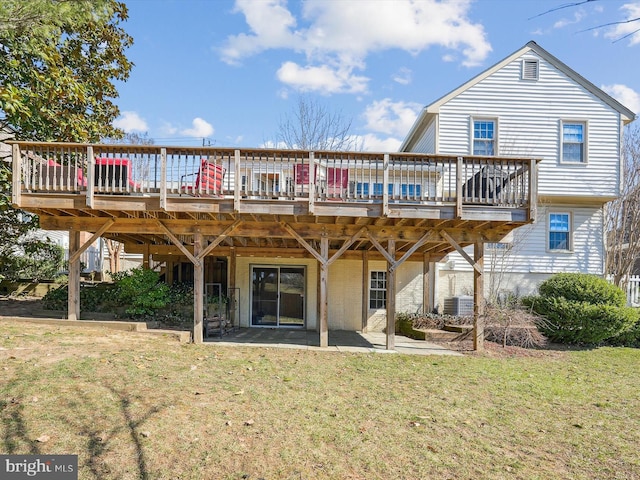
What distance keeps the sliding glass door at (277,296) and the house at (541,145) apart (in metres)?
4.53

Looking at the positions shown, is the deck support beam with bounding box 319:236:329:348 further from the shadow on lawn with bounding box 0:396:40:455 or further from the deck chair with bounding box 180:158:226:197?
the shadow on lawn with bounding box 0:396:40:455

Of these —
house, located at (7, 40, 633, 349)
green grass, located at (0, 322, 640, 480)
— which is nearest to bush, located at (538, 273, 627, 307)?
house, located at (7, 40, 633, 349)

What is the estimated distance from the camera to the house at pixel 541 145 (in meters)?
12.8

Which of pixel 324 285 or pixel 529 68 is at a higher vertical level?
pixel 529 68

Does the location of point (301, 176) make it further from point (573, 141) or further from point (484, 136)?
point (573, 141)

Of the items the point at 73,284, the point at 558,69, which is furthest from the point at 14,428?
the point at 558,69

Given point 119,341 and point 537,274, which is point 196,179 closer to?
point 119,341

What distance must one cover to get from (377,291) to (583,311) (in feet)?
18.4

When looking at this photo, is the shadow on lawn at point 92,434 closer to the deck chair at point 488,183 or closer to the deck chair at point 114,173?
the deck chair at point 114,173

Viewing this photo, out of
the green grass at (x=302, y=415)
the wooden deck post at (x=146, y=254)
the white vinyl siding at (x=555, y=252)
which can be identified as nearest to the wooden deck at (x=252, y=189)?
the green grass at (x=302, y=415)

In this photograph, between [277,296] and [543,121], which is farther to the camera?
[543,121]

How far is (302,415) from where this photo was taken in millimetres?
4527

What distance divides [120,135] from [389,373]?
34.9ft

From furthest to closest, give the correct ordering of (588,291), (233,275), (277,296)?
1. (277,296)
2. (233,275)
3. (588,291)
